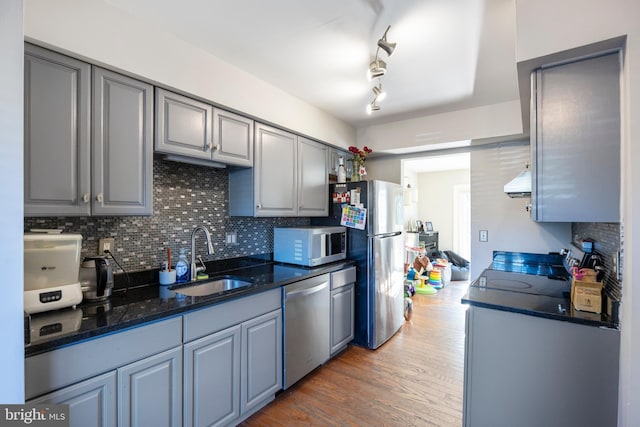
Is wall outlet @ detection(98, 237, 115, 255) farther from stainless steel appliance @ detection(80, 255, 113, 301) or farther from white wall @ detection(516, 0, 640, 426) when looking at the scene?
white wall @ detection(516, 0, 640, 426)

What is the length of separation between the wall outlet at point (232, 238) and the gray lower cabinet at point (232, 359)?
716 millimetres

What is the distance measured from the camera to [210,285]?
2146 mm

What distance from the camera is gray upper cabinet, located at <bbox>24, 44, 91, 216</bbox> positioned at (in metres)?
1.29

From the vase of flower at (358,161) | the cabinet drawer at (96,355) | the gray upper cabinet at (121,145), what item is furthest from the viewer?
the vase of flower at (358,161)

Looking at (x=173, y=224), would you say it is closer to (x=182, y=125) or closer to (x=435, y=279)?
(x=182, y=125)

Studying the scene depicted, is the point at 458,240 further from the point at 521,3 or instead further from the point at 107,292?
the point at 107,292

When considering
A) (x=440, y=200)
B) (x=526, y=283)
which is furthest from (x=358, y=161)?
(x=440, y=200)

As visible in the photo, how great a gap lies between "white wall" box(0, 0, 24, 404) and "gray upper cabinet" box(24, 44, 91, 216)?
19.2 inches

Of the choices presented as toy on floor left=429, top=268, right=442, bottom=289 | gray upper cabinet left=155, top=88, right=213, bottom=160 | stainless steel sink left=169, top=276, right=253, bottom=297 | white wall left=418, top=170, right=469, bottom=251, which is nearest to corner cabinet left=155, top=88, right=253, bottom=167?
gray upper cabinet left=155, top=88, right=213, bottom=160

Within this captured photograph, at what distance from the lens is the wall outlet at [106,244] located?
5.68 feet

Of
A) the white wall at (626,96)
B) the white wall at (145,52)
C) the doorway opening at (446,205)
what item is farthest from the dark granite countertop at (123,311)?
the doorway opening at (446,205)

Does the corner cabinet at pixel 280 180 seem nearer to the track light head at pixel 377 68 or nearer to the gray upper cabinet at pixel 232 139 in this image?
the gray upper cabinet at pixel 232 139

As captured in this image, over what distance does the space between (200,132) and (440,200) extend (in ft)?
18.5

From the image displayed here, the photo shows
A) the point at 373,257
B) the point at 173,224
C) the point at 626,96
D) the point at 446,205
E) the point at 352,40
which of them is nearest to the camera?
the point at 626,96
